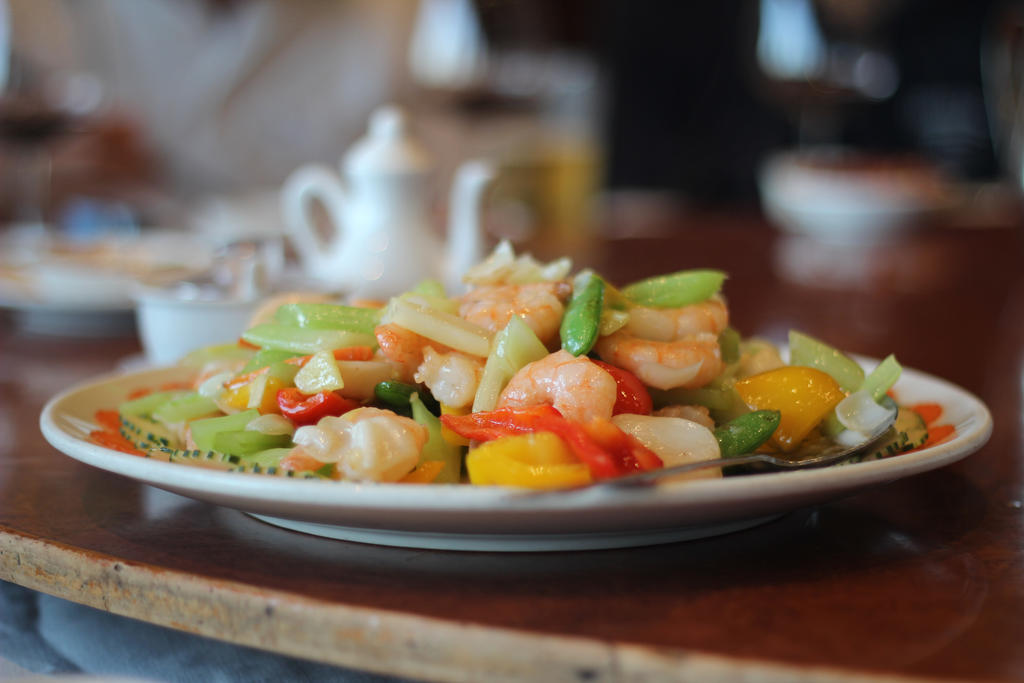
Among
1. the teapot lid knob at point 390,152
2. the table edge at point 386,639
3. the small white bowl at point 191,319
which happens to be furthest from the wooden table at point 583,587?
the teapot lid knob at point 390,152

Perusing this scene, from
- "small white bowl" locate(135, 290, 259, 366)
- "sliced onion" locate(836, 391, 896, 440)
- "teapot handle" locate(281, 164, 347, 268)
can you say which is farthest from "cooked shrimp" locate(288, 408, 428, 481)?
"teapot handle" locate(281, 164, 347, 268)

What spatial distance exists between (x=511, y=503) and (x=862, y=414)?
1.13ft

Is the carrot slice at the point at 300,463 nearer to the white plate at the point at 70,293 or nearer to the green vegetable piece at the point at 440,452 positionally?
the green vegetable piece at the point at 440,452

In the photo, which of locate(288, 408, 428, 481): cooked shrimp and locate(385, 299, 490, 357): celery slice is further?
locate(385, 299, 490, 357): celery slice

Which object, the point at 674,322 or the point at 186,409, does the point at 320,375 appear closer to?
the point at 186,409

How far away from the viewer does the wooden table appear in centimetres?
52

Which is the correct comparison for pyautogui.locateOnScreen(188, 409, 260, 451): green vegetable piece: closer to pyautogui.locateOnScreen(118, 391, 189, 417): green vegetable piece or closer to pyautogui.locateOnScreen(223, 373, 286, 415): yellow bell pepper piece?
pyautogui.locateOnScreen(223, 373, 286, 415): yellow bell pepper piece

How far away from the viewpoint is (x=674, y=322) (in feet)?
2.66

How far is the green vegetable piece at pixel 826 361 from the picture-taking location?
859mm

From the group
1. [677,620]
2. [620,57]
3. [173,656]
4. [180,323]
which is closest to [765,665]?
[677,620]

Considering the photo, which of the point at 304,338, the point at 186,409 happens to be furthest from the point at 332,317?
the point at 186,409

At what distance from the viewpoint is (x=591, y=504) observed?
558 mm

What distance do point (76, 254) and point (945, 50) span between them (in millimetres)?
5171

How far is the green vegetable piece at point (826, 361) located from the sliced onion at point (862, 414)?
8cm
